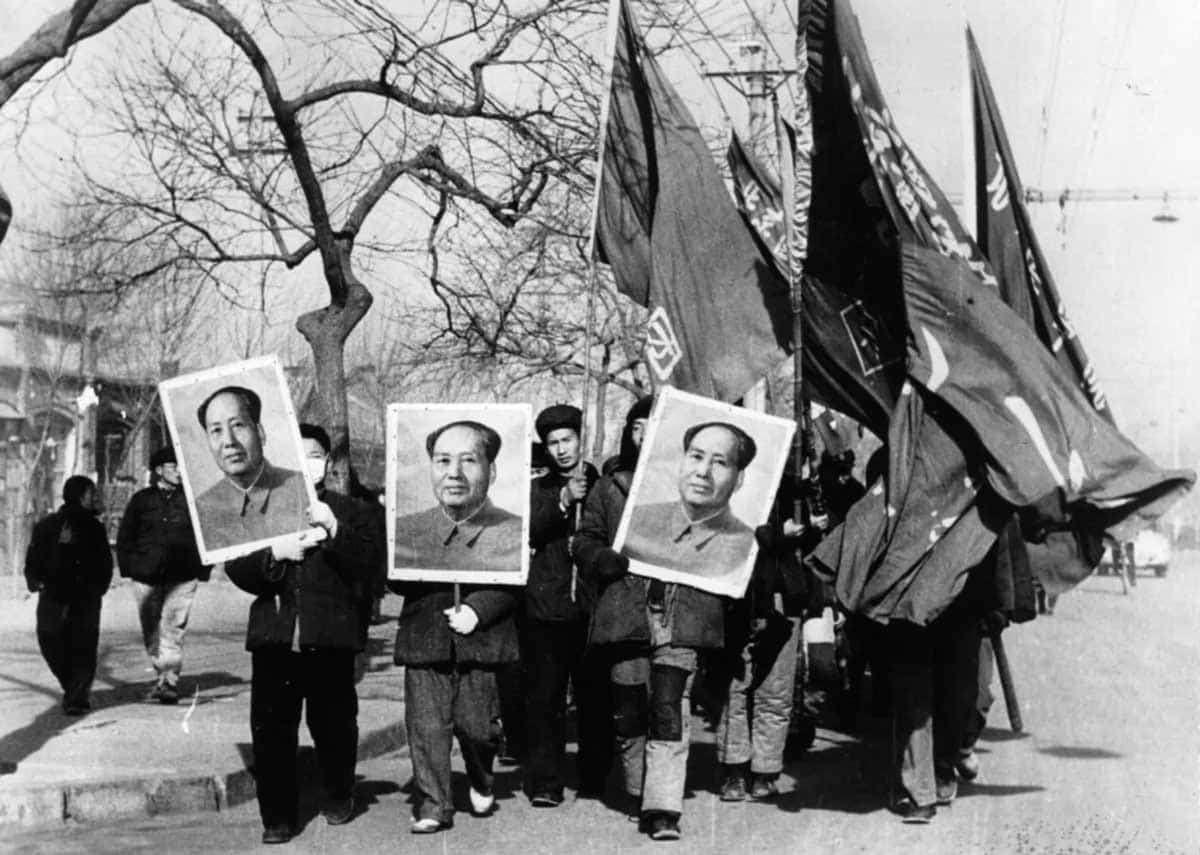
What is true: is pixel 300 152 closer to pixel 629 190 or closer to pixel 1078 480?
pixel 629 190

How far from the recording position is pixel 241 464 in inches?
258

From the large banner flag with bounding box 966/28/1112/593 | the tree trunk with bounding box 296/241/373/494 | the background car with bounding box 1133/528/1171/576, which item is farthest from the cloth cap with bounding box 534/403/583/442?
the background car with bounding box 1133/528/1171/576

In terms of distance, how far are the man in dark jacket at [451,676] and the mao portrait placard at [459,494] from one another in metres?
0.19

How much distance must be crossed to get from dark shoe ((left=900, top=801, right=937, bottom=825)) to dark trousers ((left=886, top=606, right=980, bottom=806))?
0.03m

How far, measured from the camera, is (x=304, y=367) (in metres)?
41.9

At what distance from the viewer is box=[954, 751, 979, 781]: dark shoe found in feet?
26.5

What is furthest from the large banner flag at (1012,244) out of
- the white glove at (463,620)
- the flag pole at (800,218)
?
the white glove at (463,620)

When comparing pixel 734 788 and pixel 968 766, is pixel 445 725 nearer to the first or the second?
pixel 734 788

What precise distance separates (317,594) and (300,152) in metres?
5.39

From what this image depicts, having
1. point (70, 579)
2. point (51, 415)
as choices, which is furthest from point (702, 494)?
point (51, 415)

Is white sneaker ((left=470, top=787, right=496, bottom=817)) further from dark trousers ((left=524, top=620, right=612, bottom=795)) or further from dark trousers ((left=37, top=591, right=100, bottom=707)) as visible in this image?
dark trousers ((left=37, top=591, right=100, bottom=707))

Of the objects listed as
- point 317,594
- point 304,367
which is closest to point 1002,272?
point 317,594

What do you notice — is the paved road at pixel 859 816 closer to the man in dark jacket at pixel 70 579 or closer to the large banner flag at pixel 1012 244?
the large banner flag at pixel 1012 244

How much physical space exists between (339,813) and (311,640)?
891 mm
